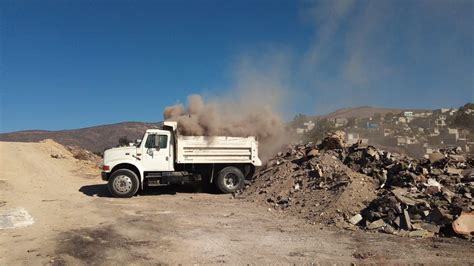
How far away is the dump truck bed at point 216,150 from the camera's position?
15438 mm

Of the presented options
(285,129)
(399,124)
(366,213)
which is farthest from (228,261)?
(399,124)

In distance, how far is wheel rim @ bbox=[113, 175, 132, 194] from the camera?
14.7 meters

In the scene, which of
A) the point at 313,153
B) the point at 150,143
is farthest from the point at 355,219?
the point at 150,143

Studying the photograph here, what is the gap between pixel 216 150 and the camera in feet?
52.0

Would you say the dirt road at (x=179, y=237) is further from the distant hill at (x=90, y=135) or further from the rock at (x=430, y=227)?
the distant hill at (x=90, y=135)

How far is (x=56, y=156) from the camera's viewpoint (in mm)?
29922

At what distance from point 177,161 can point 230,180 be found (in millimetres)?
2193

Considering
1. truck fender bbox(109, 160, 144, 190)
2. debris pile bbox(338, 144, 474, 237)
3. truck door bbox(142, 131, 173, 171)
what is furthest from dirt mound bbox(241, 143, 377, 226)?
truck fender bbox(109, 160, 144, 190)

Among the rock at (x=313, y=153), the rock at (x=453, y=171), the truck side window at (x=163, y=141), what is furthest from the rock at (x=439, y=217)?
the truck side window at (x=163, y=141)

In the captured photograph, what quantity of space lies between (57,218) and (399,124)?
30.1m

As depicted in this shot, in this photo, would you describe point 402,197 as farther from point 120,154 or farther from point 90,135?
point 90,135

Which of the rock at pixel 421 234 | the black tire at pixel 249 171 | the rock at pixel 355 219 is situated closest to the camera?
the rock at pixel 421 234

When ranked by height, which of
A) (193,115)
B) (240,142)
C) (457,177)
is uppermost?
(193,115)

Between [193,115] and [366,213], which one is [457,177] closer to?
[366,213]
